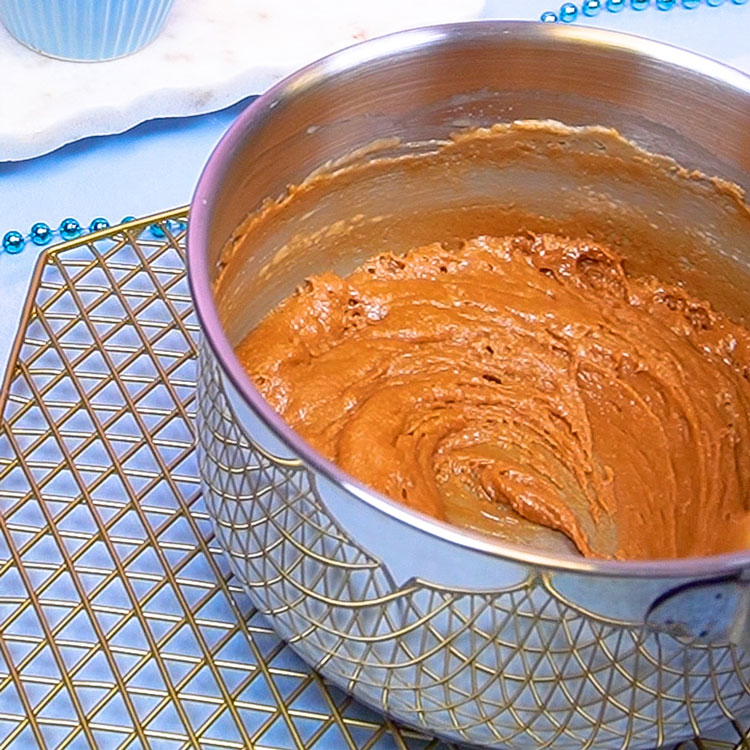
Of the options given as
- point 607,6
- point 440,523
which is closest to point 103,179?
point 607,6

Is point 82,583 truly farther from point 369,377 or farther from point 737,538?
point 737,538

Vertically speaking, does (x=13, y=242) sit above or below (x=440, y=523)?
below

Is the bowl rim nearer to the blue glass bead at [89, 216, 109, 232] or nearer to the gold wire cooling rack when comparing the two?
the gold wire cooling rack

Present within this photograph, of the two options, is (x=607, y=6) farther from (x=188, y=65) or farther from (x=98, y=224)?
(x=98, y=224)

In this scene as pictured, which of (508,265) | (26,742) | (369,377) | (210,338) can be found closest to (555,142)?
(508,265)

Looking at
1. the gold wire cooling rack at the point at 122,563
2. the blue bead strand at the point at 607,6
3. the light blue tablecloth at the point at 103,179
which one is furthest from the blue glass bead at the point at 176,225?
the blue bead strand at the point at 607,6

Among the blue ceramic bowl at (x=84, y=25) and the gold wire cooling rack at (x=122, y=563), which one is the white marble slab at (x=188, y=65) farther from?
the gold wire cooling rack at (x=122, y=563)

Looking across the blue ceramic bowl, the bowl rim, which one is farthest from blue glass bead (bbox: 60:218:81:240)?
the bowl rim
